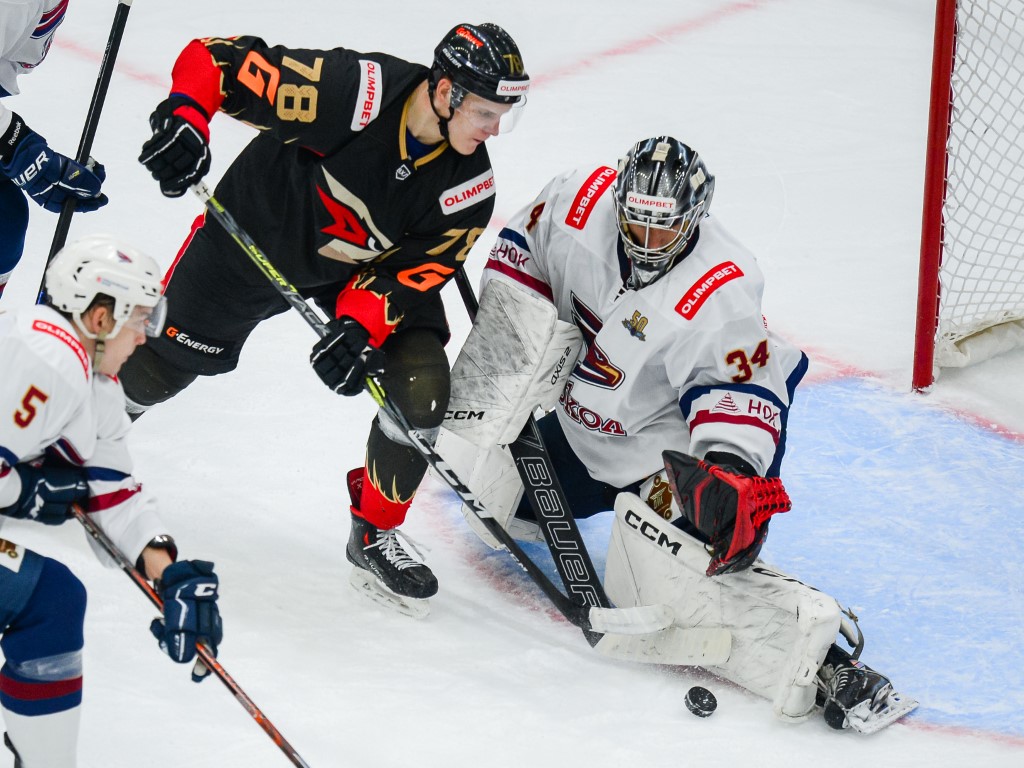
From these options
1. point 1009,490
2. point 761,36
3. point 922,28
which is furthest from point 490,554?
point 922,28

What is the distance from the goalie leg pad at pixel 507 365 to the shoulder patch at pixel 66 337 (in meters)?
1.14

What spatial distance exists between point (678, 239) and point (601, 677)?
94 cm

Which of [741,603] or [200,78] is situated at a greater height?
[200,78]

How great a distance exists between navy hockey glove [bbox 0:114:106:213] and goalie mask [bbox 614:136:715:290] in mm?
1247

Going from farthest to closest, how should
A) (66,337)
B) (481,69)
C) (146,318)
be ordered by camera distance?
1. (481,69)
2. (146,318)
3. (66,337)

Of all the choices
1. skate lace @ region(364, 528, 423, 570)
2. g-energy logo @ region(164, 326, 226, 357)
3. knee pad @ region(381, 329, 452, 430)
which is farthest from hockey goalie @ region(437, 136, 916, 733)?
g-energy logo @ region(164, 326, 226, 357)

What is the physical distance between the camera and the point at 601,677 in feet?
9.04

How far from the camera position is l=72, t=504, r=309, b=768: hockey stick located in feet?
6.85

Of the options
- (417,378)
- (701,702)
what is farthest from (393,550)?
(701,702)

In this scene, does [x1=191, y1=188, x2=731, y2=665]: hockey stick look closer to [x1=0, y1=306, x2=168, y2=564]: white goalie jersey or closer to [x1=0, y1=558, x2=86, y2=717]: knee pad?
[x1=0, y1=306, x2=168, y2=564]: white goalie jersey

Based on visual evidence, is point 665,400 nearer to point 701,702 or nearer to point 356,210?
point 701,702

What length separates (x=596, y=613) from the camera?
2.80 meters

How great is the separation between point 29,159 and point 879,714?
7.21 ft

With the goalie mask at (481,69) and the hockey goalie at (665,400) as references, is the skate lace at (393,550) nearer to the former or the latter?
the hockey goalie at (665,400)
